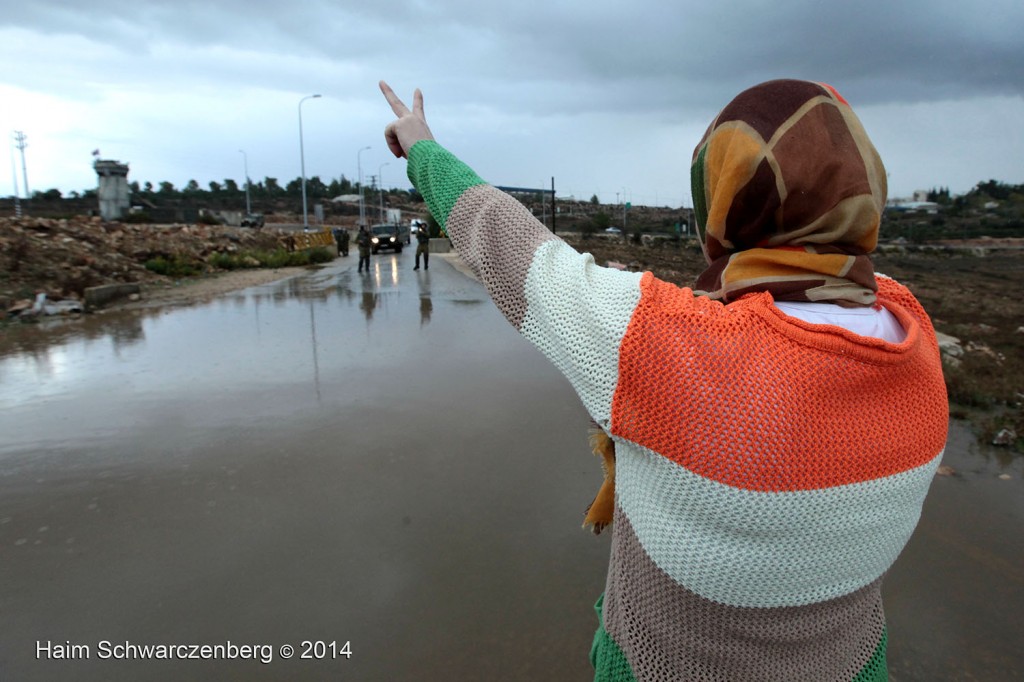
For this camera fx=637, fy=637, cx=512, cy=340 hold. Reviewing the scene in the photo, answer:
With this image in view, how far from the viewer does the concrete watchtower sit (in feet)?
166

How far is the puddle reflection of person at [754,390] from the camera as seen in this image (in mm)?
1003

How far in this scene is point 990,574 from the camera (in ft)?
11.2

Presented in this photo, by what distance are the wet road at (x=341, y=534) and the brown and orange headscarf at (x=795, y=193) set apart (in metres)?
2.19

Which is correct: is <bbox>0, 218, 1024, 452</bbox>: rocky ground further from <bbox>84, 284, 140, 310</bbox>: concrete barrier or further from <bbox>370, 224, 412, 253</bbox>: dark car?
<bbox>370, 224, 412, 253</bbox>: dark car

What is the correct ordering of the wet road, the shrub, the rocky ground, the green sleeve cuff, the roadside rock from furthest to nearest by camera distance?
the shrub
the roadside rock
the rocky ground
the wet road
the green sleeve cuff

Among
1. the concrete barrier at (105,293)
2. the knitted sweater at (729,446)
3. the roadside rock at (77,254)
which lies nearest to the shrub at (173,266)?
the roadside rock at (77,254)

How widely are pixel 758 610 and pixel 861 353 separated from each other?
48 cm

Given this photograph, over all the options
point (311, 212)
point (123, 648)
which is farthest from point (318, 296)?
point (311, 212)

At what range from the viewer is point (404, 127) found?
4.79ft

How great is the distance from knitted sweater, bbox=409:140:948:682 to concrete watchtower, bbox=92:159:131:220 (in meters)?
58.5

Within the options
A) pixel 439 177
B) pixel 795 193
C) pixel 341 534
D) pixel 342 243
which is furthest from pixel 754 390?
pixel 342 243

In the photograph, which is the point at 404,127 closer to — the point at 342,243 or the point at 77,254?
→ the point at 77,254

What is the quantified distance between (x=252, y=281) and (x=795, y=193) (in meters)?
20.0

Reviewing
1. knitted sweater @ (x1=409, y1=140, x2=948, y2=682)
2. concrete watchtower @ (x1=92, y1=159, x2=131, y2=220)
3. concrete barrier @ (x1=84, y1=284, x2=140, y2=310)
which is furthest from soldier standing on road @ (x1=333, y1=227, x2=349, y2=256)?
knitted sweater @ (x1=409, y1=140, x2=948, y2=682)
